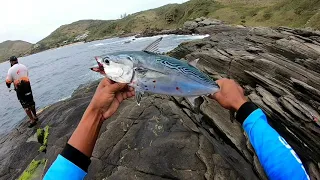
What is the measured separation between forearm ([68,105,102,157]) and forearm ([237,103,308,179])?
1.71 metres

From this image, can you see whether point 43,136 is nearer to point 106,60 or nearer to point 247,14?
point 106,60

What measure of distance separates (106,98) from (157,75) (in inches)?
28.3

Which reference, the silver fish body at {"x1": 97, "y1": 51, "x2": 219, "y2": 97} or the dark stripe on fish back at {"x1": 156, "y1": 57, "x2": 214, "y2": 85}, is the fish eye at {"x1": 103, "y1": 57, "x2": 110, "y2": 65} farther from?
the dark stripe on fish back at {"x1": 156, "y1": 57, "x2": 214, "y2": 85}

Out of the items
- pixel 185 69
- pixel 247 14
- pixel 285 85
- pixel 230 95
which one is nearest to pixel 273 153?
pixel 230 95

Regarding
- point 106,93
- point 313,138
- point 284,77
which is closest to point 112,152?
point 106,93

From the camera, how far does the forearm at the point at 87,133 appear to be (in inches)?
109

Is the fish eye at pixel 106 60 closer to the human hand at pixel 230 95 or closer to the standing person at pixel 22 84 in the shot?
the human hand at pixel 230 95

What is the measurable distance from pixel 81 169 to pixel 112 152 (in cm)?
547

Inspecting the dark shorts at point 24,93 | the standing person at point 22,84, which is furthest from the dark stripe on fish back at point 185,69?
the dark shorts at point 24,93

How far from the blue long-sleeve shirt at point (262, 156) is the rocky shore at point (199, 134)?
4319 millimetres

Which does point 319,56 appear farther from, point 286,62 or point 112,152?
point 112,152

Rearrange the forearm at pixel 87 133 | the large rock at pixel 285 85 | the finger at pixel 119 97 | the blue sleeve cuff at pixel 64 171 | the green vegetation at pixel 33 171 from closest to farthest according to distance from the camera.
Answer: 1. the blue sleeve cuff at pixel 64 171
2. the forearm at pixel 87 133
3. the finger at pixel 119 97
4. the large rock at pixel 285 85
5. the green vegetation at pixel 33 171

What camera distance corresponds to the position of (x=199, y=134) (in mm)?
8117

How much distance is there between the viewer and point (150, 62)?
3.39 meters
